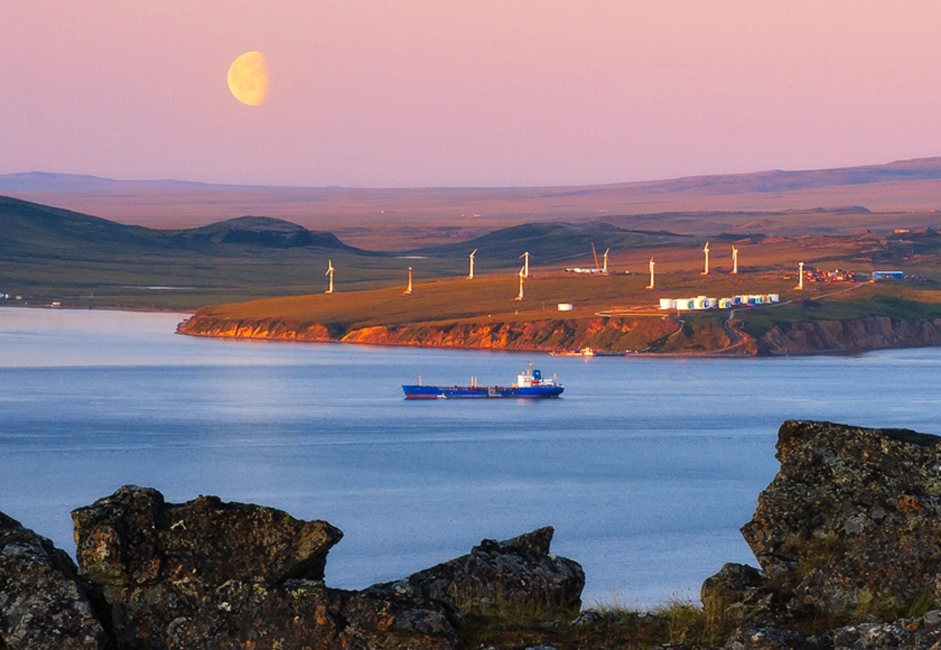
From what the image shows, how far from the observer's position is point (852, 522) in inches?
341

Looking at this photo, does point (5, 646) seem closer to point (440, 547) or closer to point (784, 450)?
point (784, 450)

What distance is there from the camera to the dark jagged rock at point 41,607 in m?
7.08

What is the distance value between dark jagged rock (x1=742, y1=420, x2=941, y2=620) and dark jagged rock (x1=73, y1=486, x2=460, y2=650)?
2.15 m

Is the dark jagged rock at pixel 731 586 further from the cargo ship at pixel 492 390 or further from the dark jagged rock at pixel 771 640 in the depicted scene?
the cargo ship at pixel 492 390

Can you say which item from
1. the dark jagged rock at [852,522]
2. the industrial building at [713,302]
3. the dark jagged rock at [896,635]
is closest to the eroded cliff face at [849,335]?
the industrial building at [713,302]

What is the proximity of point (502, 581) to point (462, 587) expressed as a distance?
0.26 metres

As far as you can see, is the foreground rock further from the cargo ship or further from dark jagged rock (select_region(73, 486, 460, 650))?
the cargo ship

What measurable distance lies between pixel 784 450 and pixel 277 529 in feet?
10.7

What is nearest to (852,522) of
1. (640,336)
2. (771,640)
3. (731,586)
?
(731,586)

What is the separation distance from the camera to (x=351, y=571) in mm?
42500

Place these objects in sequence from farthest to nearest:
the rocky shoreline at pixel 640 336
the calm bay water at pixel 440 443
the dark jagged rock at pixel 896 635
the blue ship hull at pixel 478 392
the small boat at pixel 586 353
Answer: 1. the rocky shoreline at pixel 640 336
2. the small boat at pixel 586 353
3. the blue ship hull at pixel 478 392
4. the calm bay water at pixel 440 443
5. the dark jagged rock at pixel 896 635

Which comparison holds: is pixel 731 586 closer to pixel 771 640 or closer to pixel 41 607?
pixel 771 640

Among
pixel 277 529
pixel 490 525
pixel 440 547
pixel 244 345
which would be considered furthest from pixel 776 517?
pixel 244 345

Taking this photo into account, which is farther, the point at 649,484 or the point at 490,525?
the point at 649,484
